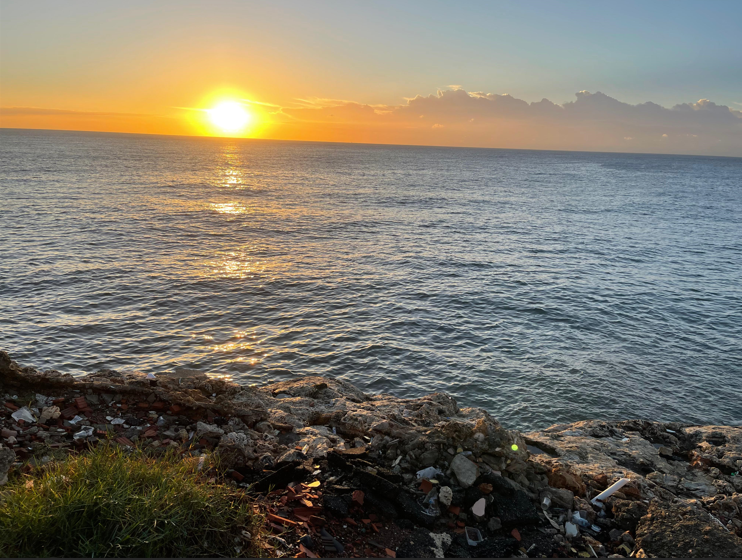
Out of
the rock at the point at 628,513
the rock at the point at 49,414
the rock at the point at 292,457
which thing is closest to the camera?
the rock at the point at 628,513

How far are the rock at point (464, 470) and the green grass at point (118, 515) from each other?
374 cm

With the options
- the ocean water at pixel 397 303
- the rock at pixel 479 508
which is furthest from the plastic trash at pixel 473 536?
the ocean water at pixel 397 303

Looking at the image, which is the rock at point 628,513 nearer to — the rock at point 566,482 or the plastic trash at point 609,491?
the plastic trash at point 609,491

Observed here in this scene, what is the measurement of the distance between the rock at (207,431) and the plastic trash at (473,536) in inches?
205

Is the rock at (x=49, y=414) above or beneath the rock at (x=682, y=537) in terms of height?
above

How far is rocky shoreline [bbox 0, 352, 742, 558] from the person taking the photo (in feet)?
23.5

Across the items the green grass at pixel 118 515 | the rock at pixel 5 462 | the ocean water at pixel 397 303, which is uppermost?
the green grass at pixel 118 515

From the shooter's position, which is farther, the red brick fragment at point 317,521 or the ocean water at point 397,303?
the ocean water at point 397,303

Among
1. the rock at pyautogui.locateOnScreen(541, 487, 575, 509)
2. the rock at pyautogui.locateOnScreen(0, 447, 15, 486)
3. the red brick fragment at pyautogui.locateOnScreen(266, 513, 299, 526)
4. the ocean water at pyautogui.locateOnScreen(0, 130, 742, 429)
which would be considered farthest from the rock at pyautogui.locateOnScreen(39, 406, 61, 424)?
the rock at pyautogui.locateOnScreen(541, 487, 575, 509)

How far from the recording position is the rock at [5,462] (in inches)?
268

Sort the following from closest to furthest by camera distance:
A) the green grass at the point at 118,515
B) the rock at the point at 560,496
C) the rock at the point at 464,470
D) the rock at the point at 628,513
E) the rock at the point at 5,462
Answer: the green grass at the point at 118,515 < the rock at the point at 5,462 < the rock at the point at 628,513 < the rock at the point at 464,470 < the rock at the point at 560,496

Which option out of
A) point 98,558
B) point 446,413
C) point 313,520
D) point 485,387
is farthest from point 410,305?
point 98,558

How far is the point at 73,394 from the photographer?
10.6 m

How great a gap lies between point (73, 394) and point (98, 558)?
21.8 ft
